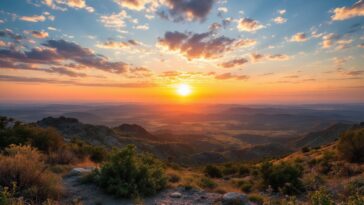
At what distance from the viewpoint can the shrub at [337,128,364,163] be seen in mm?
13680

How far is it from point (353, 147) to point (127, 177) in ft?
42.4

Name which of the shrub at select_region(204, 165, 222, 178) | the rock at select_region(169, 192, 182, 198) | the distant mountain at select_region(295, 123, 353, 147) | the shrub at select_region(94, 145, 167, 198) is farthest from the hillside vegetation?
the distant mountain at select_region(295, 123, 353, 147)

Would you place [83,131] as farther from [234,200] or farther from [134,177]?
[234,200]

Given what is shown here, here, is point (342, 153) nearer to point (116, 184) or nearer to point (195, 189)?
point (195, 189)

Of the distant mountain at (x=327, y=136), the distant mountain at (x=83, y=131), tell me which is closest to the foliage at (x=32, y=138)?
the distant mountain at (x=83, y=131)

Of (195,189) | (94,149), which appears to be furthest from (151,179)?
(94,149)

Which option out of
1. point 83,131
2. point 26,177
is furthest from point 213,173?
point 83,131

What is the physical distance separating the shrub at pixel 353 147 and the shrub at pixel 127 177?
11283mm

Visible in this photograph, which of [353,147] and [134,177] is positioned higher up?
[353,147]

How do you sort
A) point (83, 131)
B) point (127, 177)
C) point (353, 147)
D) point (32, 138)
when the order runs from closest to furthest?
point (127, 177), point (353, 147), point (32, 138), point (83, 131)

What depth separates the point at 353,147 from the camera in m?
14.0

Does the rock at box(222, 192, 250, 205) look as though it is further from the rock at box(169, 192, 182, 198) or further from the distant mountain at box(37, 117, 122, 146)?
the distant mountain at box(37, 117, 122, 146)

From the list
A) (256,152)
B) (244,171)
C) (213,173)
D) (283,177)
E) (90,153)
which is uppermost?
(283,177)

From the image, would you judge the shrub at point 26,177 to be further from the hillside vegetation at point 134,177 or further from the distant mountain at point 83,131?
the distant mountain at point 83,131
